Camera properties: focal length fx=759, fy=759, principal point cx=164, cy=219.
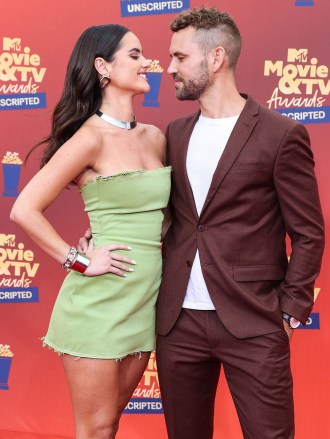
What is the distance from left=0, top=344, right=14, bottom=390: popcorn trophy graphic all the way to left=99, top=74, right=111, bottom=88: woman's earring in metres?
1.75

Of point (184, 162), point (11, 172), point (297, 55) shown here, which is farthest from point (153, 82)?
point (184, 162)

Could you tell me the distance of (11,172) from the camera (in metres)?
3.70

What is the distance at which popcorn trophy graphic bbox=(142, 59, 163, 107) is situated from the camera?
3.52 metres

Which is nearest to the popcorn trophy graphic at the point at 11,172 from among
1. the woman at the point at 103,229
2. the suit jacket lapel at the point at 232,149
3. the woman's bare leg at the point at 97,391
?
the woman at the point at 103,229

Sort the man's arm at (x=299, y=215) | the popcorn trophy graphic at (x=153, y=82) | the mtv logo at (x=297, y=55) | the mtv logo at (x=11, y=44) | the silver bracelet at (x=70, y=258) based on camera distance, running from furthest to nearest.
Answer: the mtv logo at (x=11, y=44)
the popcorn trophy graphic at (x=153, y=82)
the mtv logo at (x=297, y=55)
the silver bracelet at (x=70, y=258)
the man's arm at (x=299, y=215)

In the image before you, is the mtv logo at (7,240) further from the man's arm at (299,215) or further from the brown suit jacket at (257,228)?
the man's arm at (299,215)

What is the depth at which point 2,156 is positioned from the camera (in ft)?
12.1

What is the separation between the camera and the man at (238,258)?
2326 mm

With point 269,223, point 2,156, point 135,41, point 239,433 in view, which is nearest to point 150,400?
point 239,433

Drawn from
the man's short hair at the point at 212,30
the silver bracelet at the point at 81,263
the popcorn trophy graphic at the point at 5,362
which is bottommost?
the popcorn trophy graphic at the point at 5,362

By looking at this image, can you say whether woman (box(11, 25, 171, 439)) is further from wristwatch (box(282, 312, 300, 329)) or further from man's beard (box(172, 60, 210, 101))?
wristwatch (box(282, 312, 300, 329))

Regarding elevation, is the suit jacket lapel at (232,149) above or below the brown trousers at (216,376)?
above

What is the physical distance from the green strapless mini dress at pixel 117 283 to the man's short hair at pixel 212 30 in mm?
445

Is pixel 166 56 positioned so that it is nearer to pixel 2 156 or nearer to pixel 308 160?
pixel 2 156
